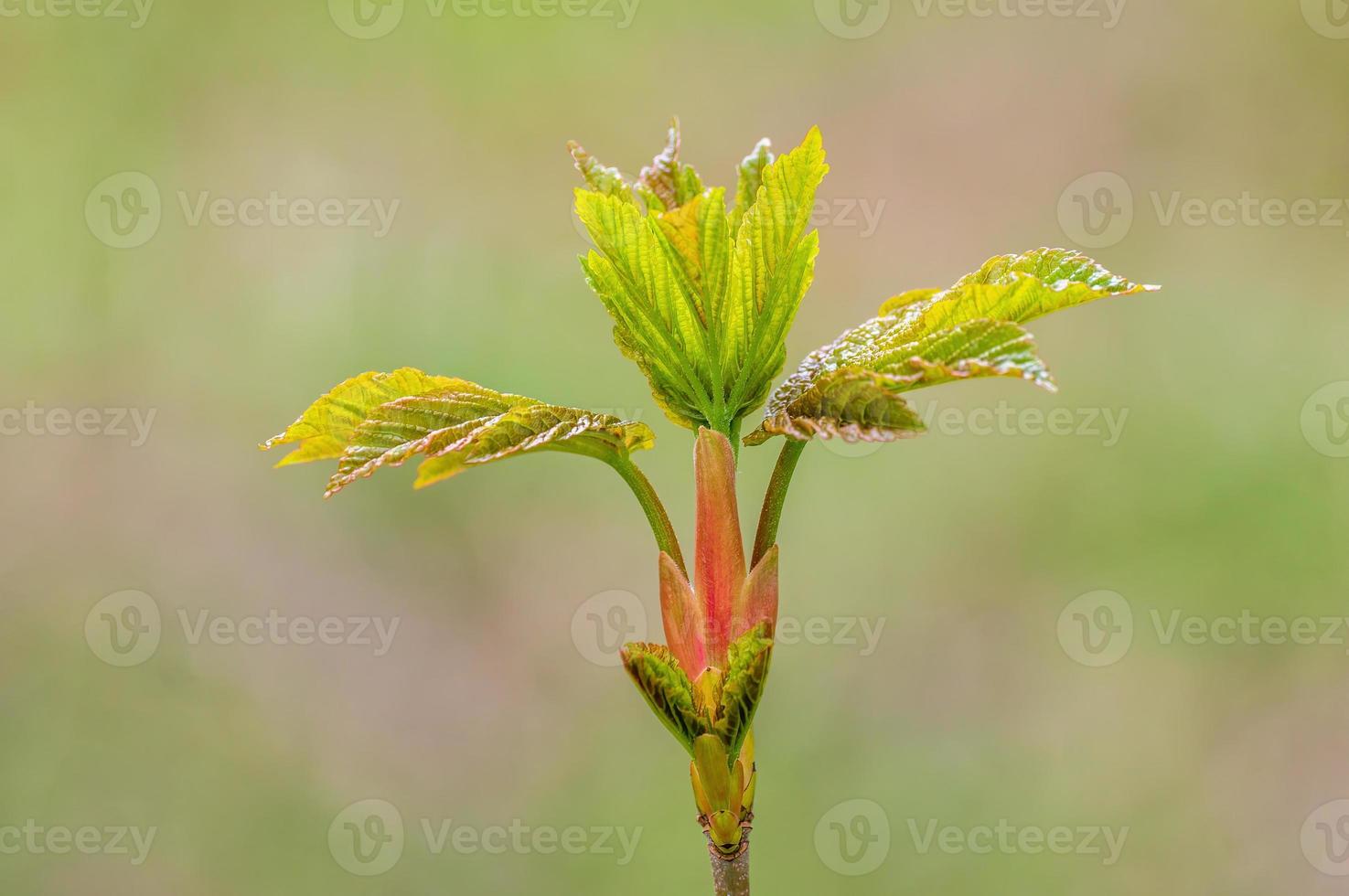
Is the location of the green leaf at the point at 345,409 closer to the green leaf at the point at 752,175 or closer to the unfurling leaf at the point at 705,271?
the unfurling leaf at the point at 705,271

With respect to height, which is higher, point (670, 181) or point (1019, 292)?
point (670, 181)

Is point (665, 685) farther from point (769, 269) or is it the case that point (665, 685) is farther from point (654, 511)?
point (769, 269)

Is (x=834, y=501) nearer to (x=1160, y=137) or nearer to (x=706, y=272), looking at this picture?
(x=1160, y=137)

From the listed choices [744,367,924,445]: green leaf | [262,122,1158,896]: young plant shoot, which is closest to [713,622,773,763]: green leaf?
[262,122,1158,896]: young plant shoot

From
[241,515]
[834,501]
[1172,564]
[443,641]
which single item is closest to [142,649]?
[241,515]

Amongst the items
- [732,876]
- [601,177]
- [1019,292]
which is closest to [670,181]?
[601,177]

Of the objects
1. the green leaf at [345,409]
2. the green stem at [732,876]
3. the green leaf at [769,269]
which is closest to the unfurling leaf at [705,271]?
the green leaf at [769,269]

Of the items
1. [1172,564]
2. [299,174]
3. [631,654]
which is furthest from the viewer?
[299,174]
